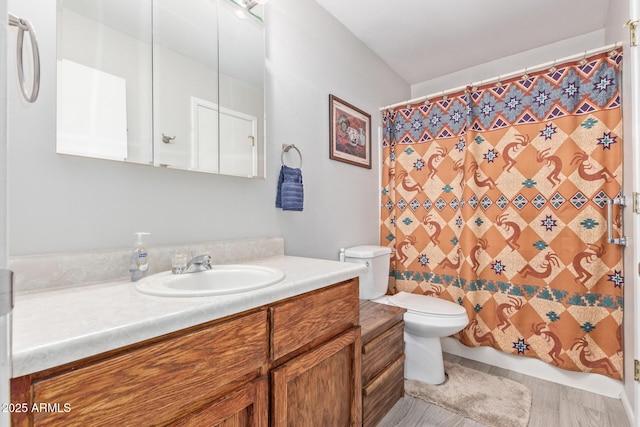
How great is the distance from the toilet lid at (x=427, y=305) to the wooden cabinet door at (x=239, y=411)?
1.24 m

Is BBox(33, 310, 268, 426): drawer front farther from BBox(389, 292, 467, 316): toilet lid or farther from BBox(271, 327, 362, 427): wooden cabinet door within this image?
BBox(389, 292, 467, 316): toilet lid

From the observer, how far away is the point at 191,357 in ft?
2.27

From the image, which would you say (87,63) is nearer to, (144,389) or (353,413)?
(144,389)

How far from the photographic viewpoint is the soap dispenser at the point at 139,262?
3.32 ft

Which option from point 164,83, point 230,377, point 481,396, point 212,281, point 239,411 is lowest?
point 481,396

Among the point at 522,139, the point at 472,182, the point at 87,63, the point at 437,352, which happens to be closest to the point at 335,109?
the point at 472,182

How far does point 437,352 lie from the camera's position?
1.87m

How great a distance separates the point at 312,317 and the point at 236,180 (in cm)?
77

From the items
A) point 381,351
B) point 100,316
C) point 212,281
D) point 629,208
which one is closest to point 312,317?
point 212,281

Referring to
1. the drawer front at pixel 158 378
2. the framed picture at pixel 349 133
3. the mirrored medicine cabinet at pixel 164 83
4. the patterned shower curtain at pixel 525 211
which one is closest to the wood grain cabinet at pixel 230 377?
the drawer front at pixel 158 378

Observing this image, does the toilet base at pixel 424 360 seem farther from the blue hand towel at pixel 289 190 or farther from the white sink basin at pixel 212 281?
the white sink basin at pixel 212 281

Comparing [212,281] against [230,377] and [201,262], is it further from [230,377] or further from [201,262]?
[230,377]

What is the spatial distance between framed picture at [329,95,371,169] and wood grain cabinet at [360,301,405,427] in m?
1.05

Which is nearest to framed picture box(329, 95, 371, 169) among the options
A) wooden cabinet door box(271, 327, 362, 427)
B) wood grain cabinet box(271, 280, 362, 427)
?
wood grain cabinet box(271, 280, 362, 427)
